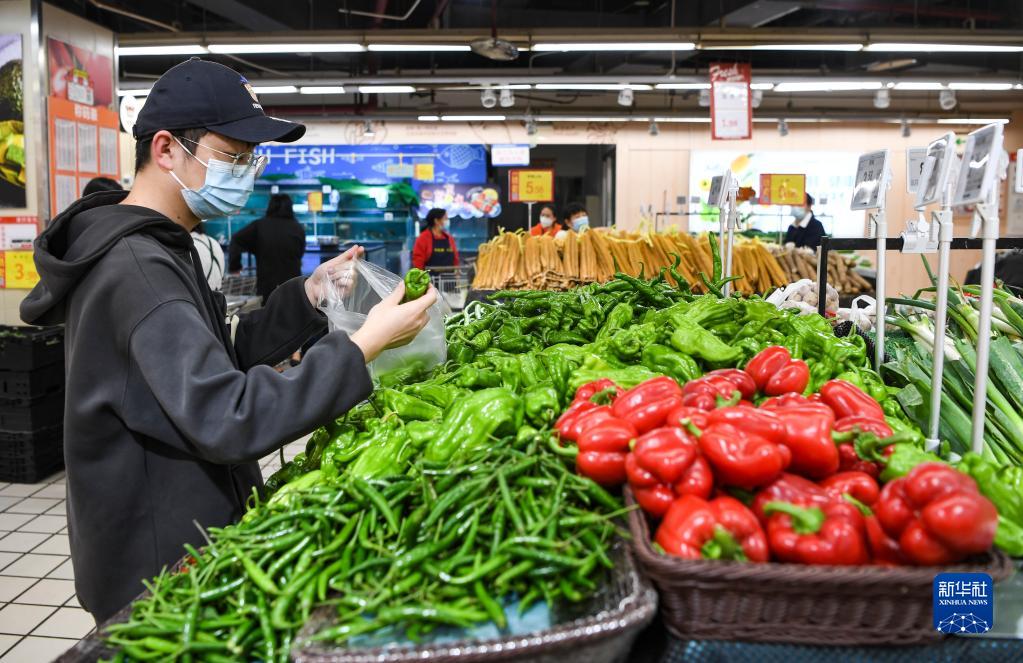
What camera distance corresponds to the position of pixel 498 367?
8.34ft

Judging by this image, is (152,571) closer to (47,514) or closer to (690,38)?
(47,514)

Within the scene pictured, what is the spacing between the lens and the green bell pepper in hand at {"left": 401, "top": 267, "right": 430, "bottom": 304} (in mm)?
2244

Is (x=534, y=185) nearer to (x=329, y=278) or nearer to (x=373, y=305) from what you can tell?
(x=373, y=305)

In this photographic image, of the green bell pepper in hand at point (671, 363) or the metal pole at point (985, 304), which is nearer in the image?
the metal pole at point (985, 304)

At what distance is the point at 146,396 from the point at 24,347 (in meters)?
4.41

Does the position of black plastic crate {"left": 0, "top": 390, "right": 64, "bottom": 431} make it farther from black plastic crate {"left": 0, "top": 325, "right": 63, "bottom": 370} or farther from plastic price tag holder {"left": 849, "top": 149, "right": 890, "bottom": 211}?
plastic price tag holder {"left": 849, "top": 149, "right": 890, "bottom": 211}

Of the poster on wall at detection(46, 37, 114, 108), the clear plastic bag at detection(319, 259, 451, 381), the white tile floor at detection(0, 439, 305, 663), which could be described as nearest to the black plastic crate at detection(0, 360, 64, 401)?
the white tile floor at detection(0, 439, 305, 663)

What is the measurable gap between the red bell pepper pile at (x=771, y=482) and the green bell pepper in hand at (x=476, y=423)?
17cm

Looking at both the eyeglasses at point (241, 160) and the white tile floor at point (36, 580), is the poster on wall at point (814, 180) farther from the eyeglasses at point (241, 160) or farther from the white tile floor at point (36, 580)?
the eyeglasses at point (241, 160)

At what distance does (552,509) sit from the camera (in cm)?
159

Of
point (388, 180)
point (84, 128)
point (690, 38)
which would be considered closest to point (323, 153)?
point (388, 180)

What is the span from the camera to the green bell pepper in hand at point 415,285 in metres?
2.24

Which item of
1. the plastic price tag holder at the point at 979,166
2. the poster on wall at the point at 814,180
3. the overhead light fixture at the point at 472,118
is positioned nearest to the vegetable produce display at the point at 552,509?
the plastic price tag holder at the point at 979,166

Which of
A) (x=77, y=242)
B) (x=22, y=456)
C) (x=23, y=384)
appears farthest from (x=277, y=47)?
(x=77, y=242)
